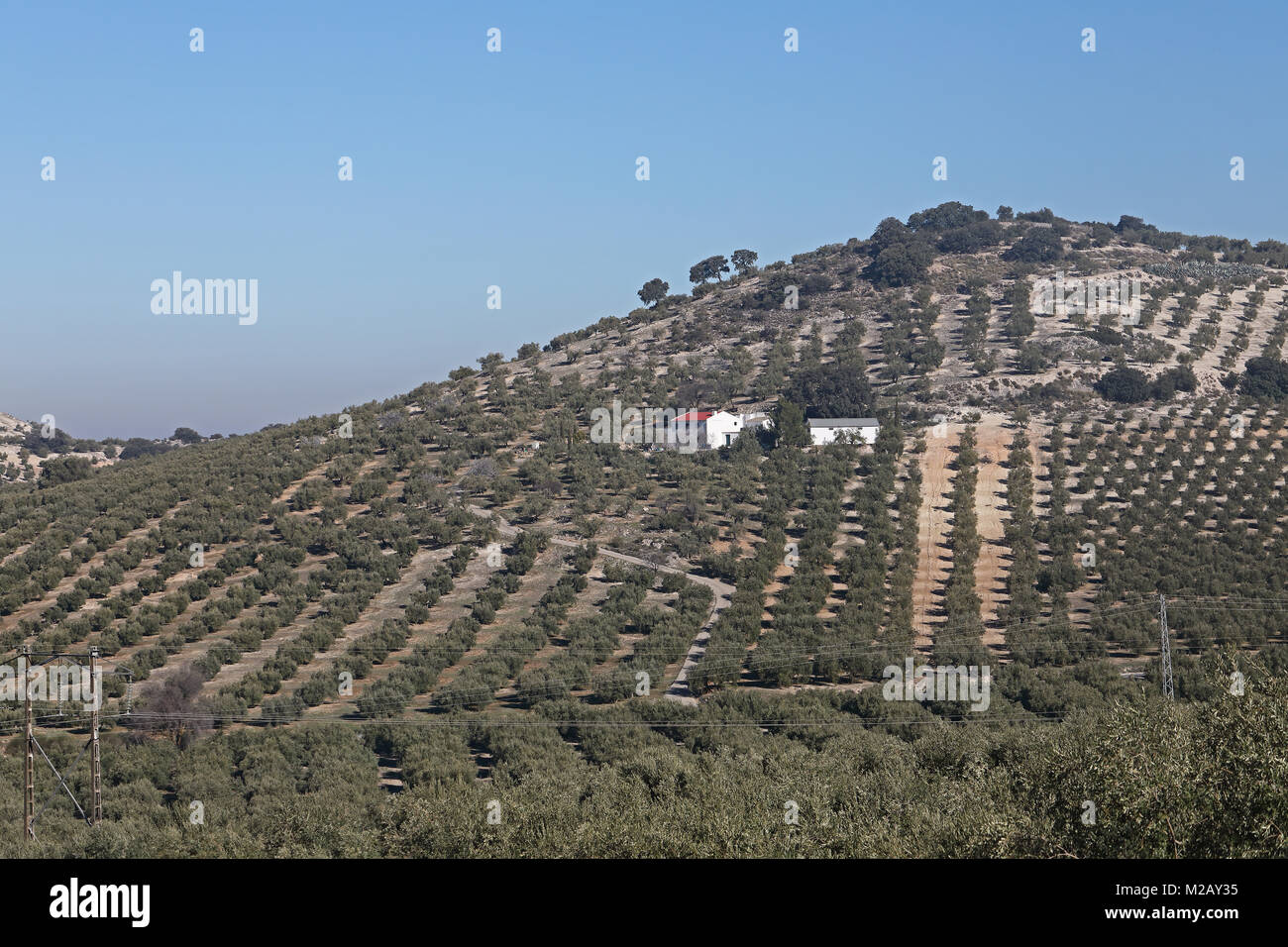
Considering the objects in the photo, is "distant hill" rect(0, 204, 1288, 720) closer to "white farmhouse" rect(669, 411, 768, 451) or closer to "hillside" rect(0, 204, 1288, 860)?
"hillside" rect(0, 204, 1288, 860)

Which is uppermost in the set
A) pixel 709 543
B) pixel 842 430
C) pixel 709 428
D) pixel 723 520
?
pixel 709 428

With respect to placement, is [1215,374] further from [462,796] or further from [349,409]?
[462,796]

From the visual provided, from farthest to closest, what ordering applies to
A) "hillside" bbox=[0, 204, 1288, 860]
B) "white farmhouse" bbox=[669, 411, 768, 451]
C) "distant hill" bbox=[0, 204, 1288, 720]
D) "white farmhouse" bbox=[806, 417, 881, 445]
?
1. "white farmhouse" bbox=[669, 411, 768, 451]
2. "white farmhouse" bbox=[806, 417, 881, 445]
3. "distant hill" bbox=[0, 204, 1288, 720]
4. "hillside" bbox=[0, 204, 1288, 860]

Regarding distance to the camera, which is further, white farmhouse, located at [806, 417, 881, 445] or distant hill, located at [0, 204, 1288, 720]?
white farmhouse, located at [806, 417, 881, 445]

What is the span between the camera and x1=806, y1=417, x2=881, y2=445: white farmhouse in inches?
3366

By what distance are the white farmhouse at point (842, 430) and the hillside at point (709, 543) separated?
158 cm

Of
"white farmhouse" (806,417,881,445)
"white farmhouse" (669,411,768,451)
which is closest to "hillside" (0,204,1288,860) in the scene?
"white farmhouse" (806,417,881,445)

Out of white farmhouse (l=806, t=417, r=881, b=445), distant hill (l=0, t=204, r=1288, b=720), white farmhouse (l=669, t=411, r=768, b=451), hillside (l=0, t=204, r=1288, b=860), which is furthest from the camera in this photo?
white farmhouse (l=669, t=411, r=768, b=451)

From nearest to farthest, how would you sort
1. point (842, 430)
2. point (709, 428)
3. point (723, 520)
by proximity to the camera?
point (723, 520) < point (842, 430) < point (709, 428)

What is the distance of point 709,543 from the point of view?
2657 inches

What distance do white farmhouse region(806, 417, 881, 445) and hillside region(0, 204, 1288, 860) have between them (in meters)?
1.58

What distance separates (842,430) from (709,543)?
23.4 meters

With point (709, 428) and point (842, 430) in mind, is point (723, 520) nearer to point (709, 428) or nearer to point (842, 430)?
point (709, 428)

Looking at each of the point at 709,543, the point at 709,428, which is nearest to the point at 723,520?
the point at 709,543
